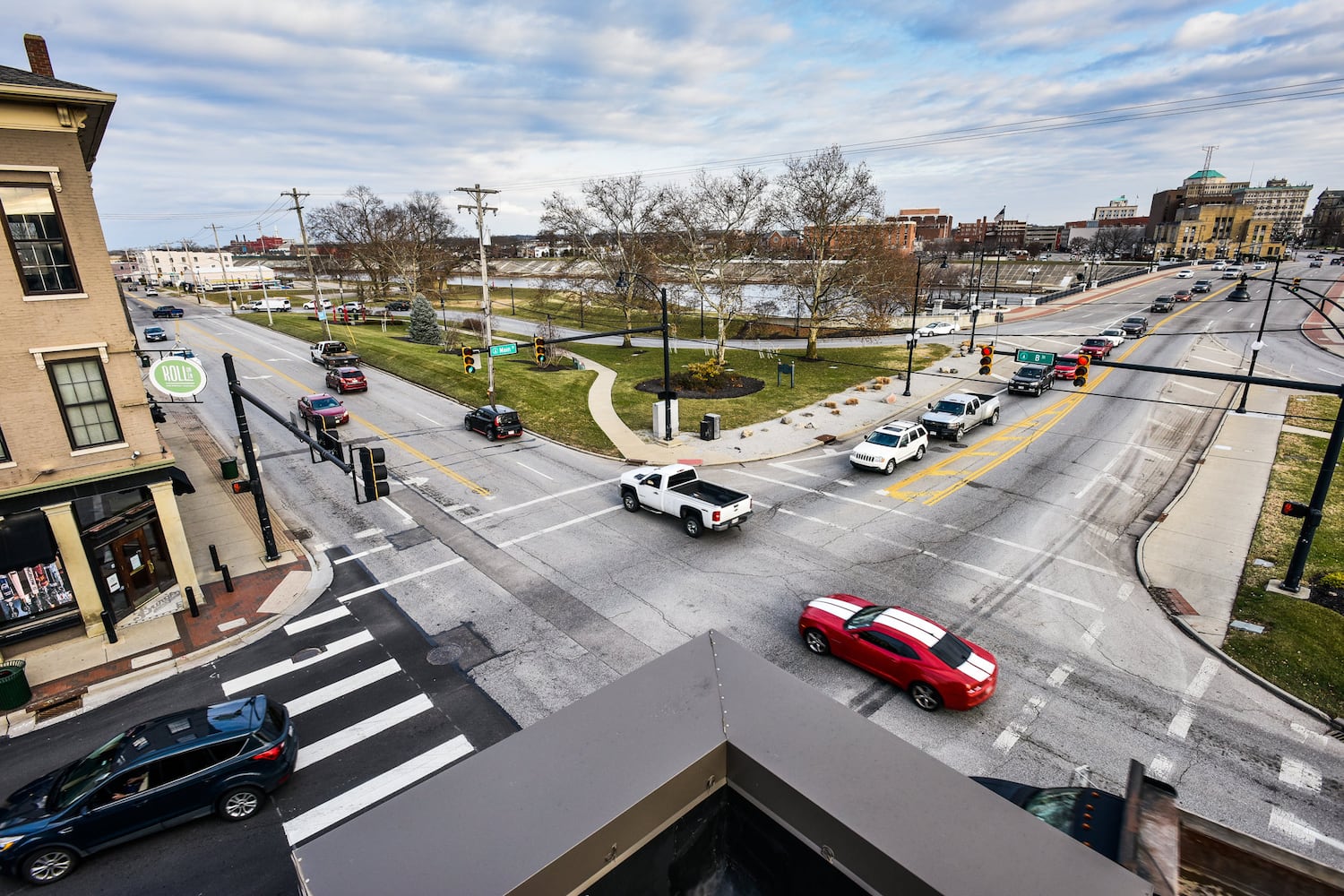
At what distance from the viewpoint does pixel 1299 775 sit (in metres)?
10.0

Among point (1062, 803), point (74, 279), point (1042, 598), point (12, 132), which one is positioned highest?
point (12, 132)

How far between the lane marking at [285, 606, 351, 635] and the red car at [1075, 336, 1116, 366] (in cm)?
4408

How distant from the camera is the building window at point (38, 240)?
1264cm

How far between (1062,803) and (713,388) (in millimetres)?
29576

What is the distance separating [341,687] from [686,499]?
9963mm

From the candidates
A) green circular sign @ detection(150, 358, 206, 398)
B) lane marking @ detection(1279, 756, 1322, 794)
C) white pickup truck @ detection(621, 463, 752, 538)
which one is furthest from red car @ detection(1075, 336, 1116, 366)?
green circular sign @ detection(150, 358, 206, 398)

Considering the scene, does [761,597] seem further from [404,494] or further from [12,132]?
[12,132]

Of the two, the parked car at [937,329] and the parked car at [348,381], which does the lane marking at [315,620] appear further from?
the parked car at [937,329]

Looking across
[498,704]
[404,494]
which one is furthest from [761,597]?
[404,494]

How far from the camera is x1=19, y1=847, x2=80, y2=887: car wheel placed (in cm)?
845

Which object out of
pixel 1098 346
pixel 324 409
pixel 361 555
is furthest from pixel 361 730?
pixel 1098 346

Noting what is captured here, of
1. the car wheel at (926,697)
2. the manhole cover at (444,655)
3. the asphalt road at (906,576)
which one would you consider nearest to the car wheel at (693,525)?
the asphalt road at (906,576)

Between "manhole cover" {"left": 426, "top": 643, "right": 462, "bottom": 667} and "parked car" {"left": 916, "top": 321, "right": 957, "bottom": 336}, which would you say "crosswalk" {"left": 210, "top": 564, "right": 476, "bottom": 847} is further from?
"parked car" {"left": 916, "top": 321, "right": 957, "bottom": 336}

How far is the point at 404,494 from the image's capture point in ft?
72.4
